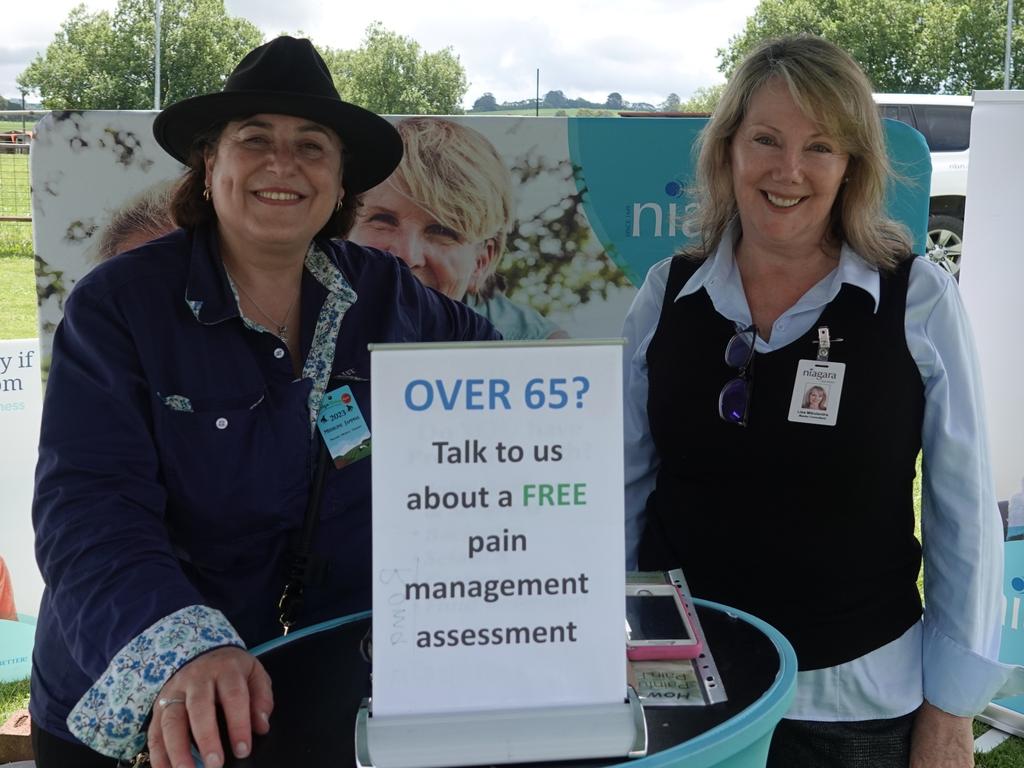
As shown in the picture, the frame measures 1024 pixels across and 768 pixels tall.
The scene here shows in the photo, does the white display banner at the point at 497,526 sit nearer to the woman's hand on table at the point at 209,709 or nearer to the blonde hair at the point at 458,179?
the woman's hand on table at the point at 209,709

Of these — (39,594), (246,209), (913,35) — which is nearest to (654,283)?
(246,209)

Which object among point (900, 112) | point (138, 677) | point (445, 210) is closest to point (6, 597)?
point (445, 210)

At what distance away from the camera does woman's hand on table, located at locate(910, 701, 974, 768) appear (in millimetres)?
1558

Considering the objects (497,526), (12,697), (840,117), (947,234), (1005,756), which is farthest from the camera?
(947,234)

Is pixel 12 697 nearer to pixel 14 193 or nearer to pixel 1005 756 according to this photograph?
pixel 1005 756

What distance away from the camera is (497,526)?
36.4 inches

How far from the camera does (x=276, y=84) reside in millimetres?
1582

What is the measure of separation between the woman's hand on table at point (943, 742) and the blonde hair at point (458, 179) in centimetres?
168

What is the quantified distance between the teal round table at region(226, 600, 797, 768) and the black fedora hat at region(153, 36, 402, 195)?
2.70 ft

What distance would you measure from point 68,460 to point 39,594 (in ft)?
8.73

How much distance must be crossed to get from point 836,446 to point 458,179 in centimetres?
154

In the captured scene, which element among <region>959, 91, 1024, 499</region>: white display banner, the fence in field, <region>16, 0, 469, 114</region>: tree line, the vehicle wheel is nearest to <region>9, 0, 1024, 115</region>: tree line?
<region>16, 0, 469, 114</region>: tree line

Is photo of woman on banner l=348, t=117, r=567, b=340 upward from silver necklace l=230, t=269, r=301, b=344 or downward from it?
upward

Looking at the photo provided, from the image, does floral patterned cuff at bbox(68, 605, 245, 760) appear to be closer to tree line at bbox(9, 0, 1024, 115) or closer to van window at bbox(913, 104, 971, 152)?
van window at bbox(913, 104, 971, 152)
